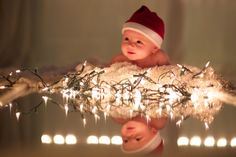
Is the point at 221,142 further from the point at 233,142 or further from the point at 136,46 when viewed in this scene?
the point at 136,46

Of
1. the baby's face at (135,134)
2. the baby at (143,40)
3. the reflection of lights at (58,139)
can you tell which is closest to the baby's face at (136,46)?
the baby at (143,40)

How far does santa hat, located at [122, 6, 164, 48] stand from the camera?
131 cm

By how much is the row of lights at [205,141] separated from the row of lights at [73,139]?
0.13 meters

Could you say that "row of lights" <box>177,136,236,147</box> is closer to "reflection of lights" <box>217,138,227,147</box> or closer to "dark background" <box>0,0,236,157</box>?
"reflection of lights" <box>217,138,227,147</box>

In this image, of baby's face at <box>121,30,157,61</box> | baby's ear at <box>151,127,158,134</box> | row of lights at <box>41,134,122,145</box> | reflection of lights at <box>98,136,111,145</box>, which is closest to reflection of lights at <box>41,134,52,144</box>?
row of lights at <box>41,134,122,145</box>

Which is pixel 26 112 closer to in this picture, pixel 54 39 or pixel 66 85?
pixel 66 85

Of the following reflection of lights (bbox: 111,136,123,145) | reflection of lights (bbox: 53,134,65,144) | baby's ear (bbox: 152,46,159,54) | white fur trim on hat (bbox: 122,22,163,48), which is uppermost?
white fur trim on hat (bbox: 122,22,163,48)

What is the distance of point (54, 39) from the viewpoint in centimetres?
143

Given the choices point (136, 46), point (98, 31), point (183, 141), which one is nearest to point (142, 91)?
point (136, 46)

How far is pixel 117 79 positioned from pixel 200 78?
25 cm

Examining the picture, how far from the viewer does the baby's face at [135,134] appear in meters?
0.85

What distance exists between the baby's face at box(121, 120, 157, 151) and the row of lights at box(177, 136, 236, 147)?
0.06m

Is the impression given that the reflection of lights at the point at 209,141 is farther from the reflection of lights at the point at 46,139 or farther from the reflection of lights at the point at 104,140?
the reflection of lights at the point at 46,139

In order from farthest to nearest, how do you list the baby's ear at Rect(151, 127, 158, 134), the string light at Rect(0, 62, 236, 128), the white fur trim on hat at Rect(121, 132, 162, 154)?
the string light at Rect(0, 62, 236, 128)
the baby's ear at Rect(151, 127, 158, 134)
the white fur trim on hat at Rect(121, 132, 162, 154)
